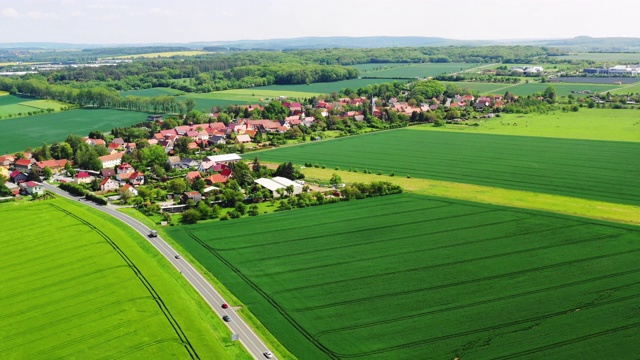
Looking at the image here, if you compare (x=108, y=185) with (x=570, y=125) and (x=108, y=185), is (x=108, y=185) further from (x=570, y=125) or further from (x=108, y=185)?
(x=570, y=125)

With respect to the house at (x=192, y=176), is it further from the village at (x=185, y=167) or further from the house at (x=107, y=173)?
the house at (x=107, y=173)

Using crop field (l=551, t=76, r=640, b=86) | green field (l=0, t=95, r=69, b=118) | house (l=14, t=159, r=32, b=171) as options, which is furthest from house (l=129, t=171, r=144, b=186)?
crop field (l=551, t=76, r=640, b=86)

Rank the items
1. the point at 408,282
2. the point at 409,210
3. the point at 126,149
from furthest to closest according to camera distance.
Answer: the point at 126,149
the point at 409,210
the point at 408,282

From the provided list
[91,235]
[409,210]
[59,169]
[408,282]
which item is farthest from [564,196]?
[59,169]

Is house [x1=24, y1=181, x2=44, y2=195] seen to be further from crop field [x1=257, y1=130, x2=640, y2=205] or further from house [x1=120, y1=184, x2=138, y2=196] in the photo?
crop field [x1=257, y1=130, x2=640, y2=205]

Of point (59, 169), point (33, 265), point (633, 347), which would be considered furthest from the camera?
point (59, 169)

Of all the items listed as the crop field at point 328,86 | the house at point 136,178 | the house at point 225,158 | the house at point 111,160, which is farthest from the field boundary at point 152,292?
the crop field at point 328,86

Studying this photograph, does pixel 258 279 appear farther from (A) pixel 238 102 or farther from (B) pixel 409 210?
(A) pixel 238 102
